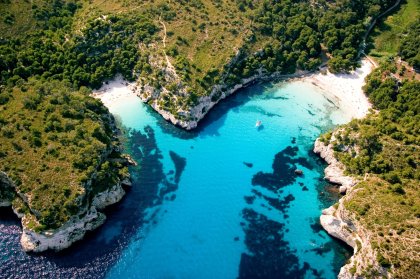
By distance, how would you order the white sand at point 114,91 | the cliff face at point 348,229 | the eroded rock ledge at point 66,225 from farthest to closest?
the white sand at point 114,91
the eroded rock ledge at point 66,225
the cliff face at point 348,229

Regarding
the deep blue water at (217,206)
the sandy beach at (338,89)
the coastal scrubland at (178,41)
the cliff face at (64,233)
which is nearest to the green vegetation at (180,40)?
the coastal scrubland at (178,41)

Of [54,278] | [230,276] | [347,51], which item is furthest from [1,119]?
[347,51]

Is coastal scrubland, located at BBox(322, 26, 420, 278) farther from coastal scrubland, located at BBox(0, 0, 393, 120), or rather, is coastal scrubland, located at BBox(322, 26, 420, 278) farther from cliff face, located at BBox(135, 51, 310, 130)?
cliff face, located at BBox(135, 51, 310, 130)

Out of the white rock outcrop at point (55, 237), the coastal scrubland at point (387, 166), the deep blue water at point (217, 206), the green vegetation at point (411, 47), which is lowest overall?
the white rock outcrop at point (55, 237)

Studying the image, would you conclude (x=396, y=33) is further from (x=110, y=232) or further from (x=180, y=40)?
(x=110, y=232)

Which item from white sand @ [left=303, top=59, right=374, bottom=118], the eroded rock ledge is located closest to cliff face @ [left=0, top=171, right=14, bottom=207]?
the eroded rock ledge

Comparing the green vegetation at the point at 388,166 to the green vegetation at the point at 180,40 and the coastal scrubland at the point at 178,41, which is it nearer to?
the coastal scrubland at the point at 178,41
